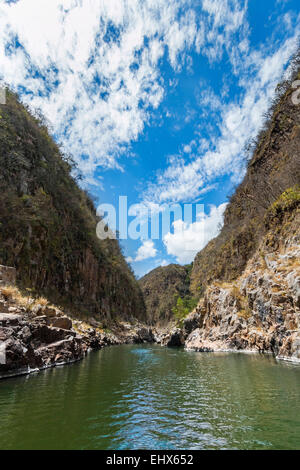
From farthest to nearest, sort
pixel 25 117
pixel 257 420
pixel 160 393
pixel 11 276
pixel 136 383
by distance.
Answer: pixel 25 117 → pixel 11 276 → pixel 136 383 → pixel 160 393 → pixel 257 420

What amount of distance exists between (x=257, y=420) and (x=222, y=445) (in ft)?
6.86

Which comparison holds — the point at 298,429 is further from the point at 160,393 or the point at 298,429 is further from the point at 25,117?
the point at 25,117

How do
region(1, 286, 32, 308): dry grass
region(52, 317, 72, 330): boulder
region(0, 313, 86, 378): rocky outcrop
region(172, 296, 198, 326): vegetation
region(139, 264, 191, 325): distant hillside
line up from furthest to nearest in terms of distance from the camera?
region(139, 264, 191, 325): distant hillside, region(172, 296, 198, 326): vegetation, region(52, 317, 72, 330): boulder, region(1, 286, 32, 308): dry grass, region(0, 313, 86, 378): rocky outcrop

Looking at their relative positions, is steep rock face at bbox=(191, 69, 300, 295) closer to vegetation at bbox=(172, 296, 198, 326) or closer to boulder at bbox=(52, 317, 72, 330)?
vegetation at bbox=(172, 296, 198, 326)

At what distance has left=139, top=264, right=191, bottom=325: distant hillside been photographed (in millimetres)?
140125

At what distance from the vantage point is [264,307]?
2517cm

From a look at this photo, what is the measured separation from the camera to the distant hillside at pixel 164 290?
5517 inches

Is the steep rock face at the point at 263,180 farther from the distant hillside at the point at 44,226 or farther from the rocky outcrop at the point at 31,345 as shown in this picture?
the rocky outcrop at the point at 31,345

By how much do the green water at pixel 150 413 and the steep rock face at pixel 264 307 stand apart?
8810mm

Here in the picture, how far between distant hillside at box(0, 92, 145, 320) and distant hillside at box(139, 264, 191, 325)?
3264 inches

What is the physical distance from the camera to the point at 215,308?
36.9 metres

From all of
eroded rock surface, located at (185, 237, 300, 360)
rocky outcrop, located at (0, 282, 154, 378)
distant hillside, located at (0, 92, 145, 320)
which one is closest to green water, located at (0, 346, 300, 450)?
rocky outcrop, located at (0, 282, 154, 378)

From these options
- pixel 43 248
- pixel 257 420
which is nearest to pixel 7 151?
pixel 43 248

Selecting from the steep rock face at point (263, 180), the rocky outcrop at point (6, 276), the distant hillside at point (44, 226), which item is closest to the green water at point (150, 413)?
the rocky outcrop at point (6, 276)
